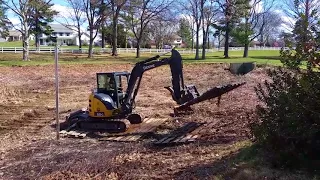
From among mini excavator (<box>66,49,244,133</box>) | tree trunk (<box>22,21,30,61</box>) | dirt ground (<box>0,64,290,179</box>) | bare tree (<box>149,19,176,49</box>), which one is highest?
bare tree (<box>149,19,176,49</box>)

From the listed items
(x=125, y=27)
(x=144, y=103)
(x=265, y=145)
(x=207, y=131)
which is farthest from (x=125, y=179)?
(x=125, y=27)

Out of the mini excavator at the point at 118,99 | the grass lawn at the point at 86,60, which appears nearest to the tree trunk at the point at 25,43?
the grass lawn at the point at 86,60

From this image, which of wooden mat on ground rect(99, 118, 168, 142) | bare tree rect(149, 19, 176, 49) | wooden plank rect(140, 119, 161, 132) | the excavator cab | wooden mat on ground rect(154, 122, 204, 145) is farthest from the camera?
bare tree rect(149, 19, 176, 49)

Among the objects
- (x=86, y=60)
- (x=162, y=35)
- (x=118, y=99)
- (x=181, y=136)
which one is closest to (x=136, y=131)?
(x=118, y=99)

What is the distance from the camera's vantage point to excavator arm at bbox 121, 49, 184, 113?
12.7 m

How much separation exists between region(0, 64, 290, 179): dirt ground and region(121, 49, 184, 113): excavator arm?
1.39 metres

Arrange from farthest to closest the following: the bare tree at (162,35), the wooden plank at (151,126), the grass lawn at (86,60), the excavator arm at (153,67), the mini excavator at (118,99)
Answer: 1. the bare tree at (162,35)
2. the grass lawn at (86,60)
3. the wooden plank at (151,126)
4. the mini excavator at (118,99)
5. the excavator arm at (153,67)

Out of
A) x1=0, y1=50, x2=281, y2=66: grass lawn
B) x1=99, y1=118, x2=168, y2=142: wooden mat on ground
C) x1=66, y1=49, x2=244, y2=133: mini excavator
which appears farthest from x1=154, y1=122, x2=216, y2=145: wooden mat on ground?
x1=0, y1=50, x2=281, y2=66: grass lawn

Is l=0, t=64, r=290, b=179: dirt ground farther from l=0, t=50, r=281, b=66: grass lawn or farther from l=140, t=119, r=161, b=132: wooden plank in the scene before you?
l=0, t=50, r=281, b=66: grass lawn

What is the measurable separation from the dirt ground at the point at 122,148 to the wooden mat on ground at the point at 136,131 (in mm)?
372

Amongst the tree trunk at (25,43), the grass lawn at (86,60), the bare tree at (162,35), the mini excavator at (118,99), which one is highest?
the bare tree at (162,35)

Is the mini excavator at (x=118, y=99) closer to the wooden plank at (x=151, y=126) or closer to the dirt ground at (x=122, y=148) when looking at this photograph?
→ the wooden plank at (x=151, y=126)

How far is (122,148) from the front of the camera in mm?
10914

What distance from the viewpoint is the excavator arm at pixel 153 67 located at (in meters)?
12.7
